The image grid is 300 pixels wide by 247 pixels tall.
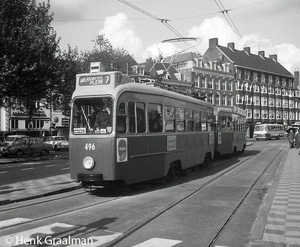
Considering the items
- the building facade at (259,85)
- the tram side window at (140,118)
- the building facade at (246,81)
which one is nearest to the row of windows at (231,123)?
the tram side window at (140,118)

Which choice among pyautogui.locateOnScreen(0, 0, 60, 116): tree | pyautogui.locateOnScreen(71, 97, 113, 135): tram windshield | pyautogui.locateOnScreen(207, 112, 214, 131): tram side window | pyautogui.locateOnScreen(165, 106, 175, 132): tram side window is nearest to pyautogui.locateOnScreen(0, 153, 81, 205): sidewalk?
pyautogui.locateOnScreen(71, 97, 113, 135): tram windshield

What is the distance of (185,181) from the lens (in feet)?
42.3

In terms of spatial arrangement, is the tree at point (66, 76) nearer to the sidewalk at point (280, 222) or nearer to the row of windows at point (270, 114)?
the sidewalk at point (280, 222)

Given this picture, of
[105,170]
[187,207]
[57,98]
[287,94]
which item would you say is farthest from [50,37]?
[287,94]

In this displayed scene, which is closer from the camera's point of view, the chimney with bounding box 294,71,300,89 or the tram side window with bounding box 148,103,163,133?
the tram side window with bounding box 148,103,163,133

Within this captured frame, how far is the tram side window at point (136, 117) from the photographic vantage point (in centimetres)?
1004

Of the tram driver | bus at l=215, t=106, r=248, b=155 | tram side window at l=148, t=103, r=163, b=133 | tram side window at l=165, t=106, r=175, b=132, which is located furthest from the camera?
bus at l=215, t=106, r=248, b=155

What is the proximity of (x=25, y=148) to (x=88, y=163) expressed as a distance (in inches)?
833

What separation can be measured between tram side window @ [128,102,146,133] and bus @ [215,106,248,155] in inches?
394

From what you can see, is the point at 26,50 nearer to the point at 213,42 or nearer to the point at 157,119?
the point at 157,119

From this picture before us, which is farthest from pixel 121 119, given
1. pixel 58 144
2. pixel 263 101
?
pixel 263 101

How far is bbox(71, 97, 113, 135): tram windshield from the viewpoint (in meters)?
9.61

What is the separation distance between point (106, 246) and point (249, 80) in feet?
252

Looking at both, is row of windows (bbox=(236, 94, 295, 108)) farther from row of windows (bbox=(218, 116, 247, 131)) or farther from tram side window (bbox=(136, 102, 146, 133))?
tram side window (bbox=(136, 102, 146, 133))
